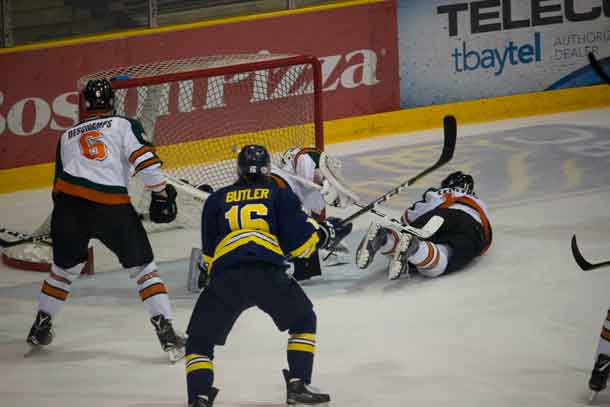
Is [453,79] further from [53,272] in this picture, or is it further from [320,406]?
[320,406]

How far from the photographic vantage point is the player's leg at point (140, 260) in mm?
4996

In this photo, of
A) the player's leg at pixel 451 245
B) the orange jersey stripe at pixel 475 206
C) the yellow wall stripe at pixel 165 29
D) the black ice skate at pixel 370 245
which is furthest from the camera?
the yellow wall stripe at pixel 165 29

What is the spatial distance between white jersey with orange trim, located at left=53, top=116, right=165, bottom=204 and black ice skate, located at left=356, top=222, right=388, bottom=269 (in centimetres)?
107

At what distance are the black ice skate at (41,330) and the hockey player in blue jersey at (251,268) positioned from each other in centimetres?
128

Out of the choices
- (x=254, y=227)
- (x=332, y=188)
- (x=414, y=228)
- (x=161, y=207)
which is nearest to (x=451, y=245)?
(x=414, y=228)

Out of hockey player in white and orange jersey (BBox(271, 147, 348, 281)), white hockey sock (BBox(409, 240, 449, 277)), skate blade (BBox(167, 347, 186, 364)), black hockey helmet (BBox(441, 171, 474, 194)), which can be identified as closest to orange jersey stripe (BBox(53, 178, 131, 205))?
skate blade (BBox(167, 347, 186, 364))

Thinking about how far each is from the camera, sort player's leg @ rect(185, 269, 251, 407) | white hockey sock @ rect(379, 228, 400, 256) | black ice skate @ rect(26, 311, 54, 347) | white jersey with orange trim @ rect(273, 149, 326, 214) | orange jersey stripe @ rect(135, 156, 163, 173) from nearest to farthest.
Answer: player's leg @ rect(185, 269, 251, 407), orange jersey stripe @ rect(135, 156, 163, 173), black ice skate @ rect(26, 311, 54, 347), white hockey sock @ rect(379, 228, 400, 256), white jersey with orange trim @ rect(273, 149, 326, 214)

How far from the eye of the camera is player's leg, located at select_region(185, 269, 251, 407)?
4.02 m

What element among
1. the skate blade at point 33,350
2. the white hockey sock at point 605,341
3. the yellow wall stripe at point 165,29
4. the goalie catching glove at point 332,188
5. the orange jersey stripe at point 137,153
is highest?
the yellow wall stripe at point 165,29

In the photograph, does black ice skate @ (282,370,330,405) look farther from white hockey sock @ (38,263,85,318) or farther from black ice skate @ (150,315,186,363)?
white hockey sock @ (38,263,85,318)

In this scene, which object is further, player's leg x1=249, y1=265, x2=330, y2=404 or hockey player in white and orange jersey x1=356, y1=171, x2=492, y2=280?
hockey player in white and orange jersey x1=356, y1=171, x2=492, y2=280

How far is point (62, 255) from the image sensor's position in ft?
16.6

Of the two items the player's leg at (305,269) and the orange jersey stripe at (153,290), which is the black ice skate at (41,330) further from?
the player's leg at (305,269)

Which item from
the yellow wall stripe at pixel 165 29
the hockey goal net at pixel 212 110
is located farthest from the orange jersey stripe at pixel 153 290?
the yellow wall stripe at pixel 165 29
